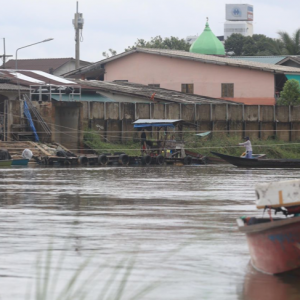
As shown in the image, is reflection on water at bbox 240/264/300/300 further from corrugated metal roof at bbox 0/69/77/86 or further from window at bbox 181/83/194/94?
window at bbox 181/83/194/94

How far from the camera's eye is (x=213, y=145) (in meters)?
40.7

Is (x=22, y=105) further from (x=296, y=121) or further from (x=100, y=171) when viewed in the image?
(x=296, y=121)

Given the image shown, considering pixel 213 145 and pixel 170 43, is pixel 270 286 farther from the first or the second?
pixel 170 43

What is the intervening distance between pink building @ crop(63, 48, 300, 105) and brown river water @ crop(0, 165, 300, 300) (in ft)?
95.8

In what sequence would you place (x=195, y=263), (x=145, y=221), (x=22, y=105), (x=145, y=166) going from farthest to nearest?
(x=22, y=105) → (x=145, y=166) → (x=145, y=221) → (x=195, y=263)

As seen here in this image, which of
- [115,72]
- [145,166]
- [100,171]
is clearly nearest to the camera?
[100,171]

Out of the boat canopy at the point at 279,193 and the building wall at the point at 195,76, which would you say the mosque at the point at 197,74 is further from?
the boat canopy at the point at 279,193

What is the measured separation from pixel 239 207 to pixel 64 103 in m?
23.3

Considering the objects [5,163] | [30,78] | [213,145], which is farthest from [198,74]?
[5,163]

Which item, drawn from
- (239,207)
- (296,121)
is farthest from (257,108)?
(239,207)

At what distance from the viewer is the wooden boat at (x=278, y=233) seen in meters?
8.33

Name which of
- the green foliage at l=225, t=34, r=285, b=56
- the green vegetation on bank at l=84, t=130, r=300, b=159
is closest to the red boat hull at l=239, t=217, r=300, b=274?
the green vegetation on bank at l=84, t=130, r=300, b=159

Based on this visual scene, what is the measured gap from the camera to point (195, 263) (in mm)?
9586

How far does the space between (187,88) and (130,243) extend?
4217cm
